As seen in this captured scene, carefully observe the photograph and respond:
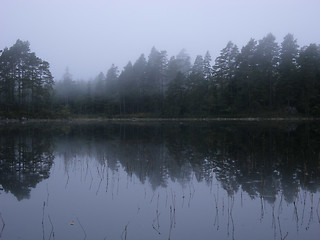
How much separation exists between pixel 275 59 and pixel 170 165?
4966cm

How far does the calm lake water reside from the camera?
21.5 ft

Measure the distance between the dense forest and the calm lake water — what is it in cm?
3976

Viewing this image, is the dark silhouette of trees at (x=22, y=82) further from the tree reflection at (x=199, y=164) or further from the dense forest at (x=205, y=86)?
the tree reflection at (x=199, y=164)

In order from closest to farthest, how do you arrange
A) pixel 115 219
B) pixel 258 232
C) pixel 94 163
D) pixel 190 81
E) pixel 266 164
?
1. pixel 258 232
2. pixel 115 219
3. pixel 266 164
4. pixel 94 163
5. pixel 190 81

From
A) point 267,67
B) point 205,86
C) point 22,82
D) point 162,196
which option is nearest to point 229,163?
point 162,196

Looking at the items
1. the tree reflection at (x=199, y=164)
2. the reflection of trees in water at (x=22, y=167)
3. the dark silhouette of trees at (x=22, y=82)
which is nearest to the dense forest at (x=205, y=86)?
the dark silhouette of trees at (x=22, y=82)

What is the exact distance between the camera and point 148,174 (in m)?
11.7

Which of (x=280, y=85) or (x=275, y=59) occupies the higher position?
(x=275, y=59)

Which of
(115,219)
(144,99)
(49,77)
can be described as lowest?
(115,219)

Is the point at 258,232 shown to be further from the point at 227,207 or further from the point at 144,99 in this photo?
the point at 144,99

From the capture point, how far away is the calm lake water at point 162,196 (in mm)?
6566

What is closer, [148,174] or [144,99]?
[148,174]

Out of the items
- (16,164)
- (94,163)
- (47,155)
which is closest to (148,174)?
(94,163)

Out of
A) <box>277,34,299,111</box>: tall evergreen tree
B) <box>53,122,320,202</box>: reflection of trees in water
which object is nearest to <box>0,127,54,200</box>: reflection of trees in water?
<box>53,122,320,202</box>: reflection of trees in water
